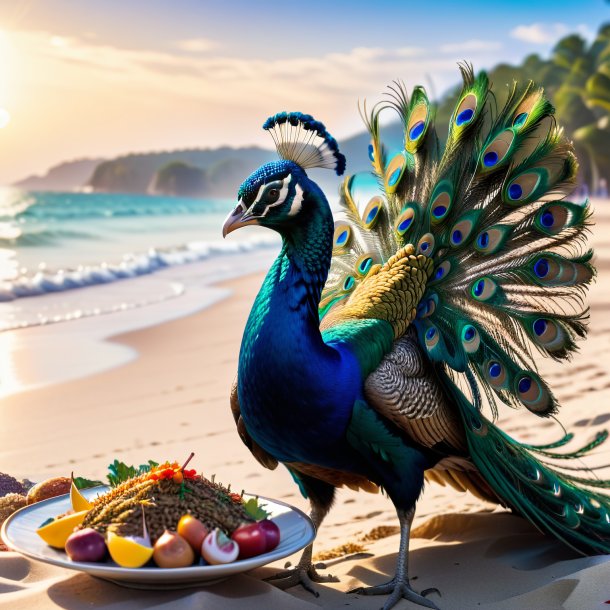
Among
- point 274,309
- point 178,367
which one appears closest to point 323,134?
point 274,309

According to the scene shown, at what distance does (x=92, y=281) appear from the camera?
15109mm

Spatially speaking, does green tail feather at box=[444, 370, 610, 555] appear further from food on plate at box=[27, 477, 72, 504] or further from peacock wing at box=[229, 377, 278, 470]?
food on plate at box=[27, 477, 72, 504]

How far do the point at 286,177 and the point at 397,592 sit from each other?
63.7 inches

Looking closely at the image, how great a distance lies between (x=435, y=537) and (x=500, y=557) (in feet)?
1.48

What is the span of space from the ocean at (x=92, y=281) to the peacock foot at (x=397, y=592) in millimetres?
5021

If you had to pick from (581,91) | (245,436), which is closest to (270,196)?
(245,436)

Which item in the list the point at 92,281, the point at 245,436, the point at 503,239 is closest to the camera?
the point at 245,436

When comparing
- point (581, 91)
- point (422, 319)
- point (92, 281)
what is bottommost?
point (422, 319)

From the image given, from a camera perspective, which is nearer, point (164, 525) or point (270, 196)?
point (164, 525)

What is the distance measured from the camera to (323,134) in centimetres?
356

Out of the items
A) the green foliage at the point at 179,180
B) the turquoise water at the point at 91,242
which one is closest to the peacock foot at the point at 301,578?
the turquoise water at the point at 91,242

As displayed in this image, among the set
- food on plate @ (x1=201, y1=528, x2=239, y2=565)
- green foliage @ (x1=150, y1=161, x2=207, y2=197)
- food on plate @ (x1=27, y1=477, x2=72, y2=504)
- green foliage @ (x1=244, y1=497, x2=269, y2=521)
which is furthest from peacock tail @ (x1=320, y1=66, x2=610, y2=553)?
green foliage @ (x1=150, y1=161, x2=207, y2=197)

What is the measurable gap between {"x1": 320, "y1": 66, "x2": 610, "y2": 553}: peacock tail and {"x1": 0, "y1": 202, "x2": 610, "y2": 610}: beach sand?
0.29 meters

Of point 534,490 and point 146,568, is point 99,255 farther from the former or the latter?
point 146,568
